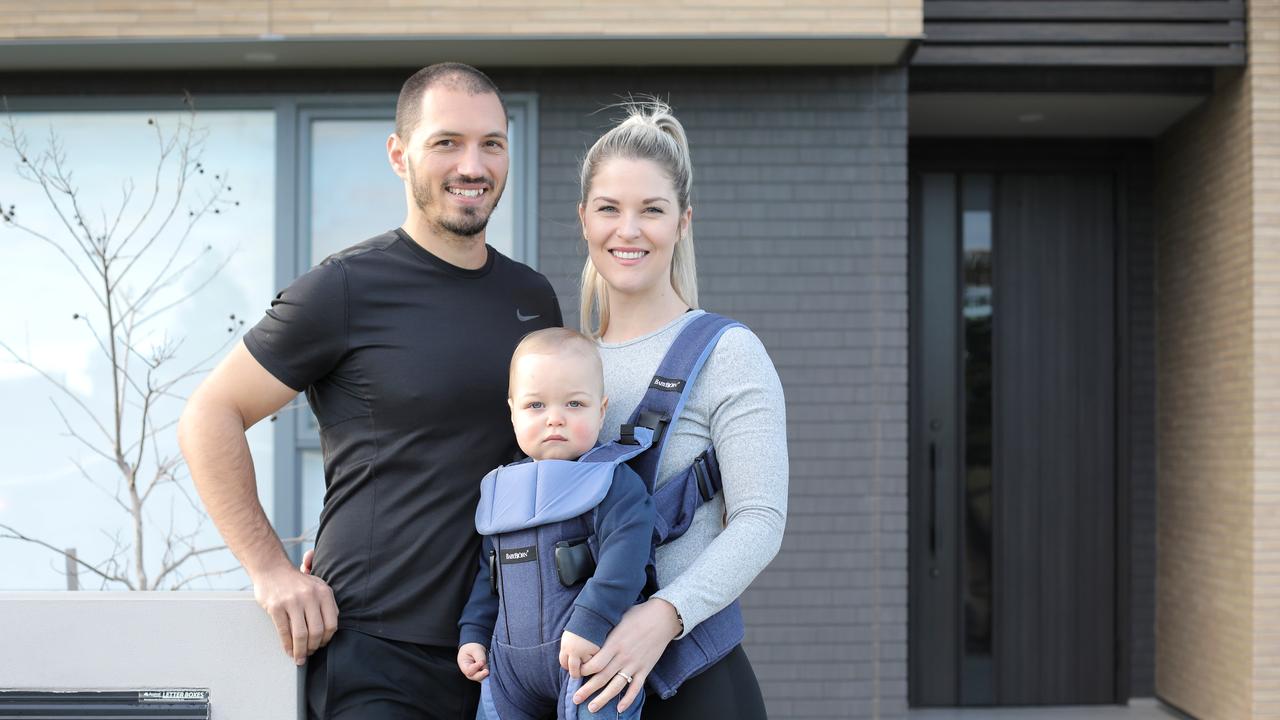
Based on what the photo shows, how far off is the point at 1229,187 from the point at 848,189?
1949 mm

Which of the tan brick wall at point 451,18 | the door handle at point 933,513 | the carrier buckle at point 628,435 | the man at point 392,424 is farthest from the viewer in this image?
the door handle at point 933,513

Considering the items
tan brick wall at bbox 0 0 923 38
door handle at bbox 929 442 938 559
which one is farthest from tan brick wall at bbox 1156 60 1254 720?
tan brick wall at bbox 0 0 923 38

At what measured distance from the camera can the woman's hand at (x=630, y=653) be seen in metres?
1.56

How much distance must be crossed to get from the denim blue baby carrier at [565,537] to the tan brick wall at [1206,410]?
424 centimetres

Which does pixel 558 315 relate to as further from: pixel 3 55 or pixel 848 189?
pixel 3 55

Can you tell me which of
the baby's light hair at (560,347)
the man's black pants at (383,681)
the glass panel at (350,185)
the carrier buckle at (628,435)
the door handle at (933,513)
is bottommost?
the door handle at (933,513)

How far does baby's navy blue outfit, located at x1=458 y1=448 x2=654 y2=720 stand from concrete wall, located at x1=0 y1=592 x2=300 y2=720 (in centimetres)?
42

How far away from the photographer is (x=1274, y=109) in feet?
16.2

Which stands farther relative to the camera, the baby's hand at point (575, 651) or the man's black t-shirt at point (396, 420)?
the man's black t-shirt at point (396, 420)

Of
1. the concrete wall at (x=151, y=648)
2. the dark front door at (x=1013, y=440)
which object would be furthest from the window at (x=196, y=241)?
the concrete wall at (x=151, y=648)

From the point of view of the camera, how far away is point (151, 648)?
1.81 m

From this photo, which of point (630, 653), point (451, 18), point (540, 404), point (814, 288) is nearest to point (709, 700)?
point (630, 653)

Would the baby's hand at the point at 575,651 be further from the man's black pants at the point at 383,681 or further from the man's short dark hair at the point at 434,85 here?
the man's short dark hair at the point at 434,85

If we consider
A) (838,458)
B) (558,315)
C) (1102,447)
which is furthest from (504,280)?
(1102,447)
